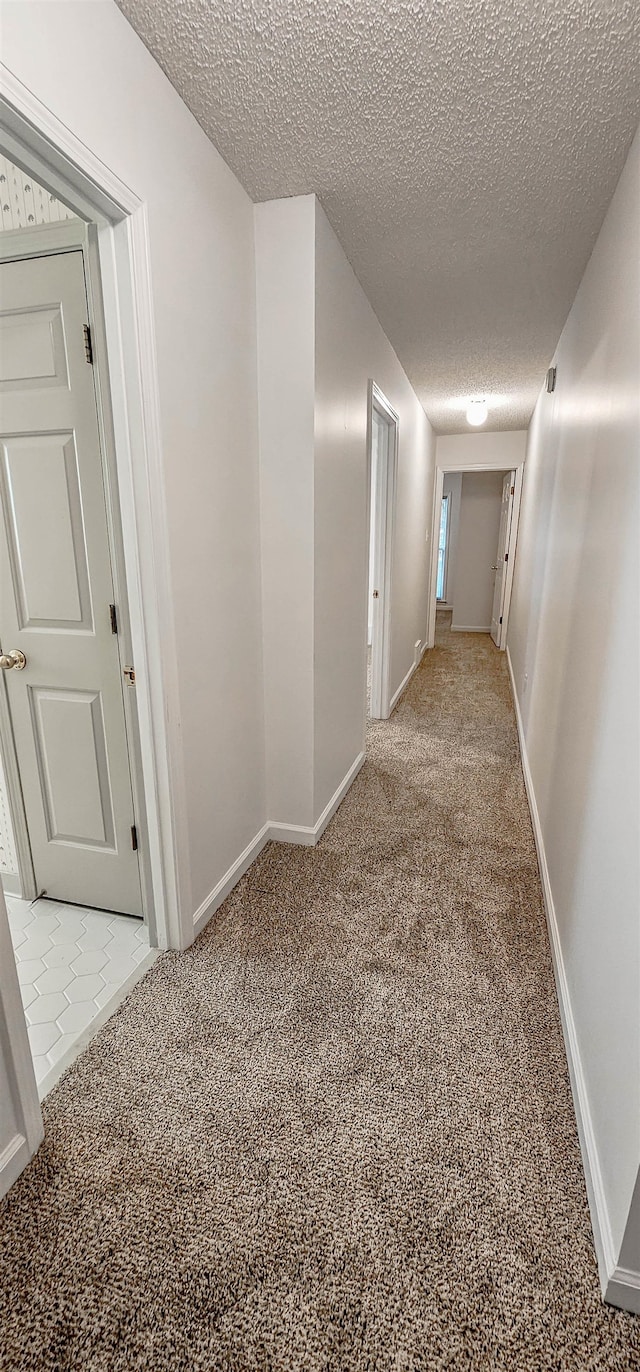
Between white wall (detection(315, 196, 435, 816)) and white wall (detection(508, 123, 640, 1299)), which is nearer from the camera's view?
white wall (detection(508, 123, 640, 1299))

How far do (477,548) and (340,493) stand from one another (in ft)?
19.7

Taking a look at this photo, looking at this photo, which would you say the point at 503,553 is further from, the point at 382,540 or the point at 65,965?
the point at 65,965

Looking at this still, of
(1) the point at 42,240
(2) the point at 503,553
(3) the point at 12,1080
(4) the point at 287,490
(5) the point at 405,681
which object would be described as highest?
(1) the point at 42,240

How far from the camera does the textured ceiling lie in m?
1.27

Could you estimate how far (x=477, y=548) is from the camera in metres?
8.02

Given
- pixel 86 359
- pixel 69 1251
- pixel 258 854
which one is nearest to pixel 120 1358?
pixel 69 1251

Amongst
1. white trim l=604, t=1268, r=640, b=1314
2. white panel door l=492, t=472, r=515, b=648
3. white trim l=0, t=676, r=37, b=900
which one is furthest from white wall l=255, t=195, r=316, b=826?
white panel door l=492, t=472, r=515, b=648

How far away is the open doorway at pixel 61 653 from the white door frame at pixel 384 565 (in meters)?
2.23

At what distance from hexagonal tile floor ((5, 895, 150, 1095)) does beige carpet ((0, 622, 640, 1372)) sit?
100 mm

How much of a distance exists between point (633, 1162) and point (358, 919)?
115 cm

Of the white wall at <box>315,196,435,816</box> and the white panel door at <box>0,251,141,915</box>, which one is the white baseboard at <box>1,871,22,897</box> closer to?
the white panel door at <box>0,251,141,915</box>

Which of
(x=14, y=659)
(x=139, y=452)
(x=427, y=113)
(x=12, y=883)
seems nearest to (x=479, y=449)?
(x=427, y=113)

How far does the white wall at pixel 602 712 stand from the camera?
1087 millimetres

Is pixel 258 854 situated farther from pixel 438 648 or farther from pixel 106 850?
pixel 438 648
